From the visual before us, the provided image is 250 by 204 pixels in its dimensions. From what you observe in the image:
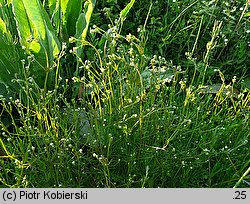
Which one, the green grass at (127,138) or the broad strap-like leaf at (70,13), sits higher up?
the broad strap-like leaf at (70,13)

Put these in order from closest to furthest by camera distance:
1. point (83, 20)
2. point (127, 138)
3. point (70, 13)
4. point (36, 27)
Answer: point (127, 138), point (36, 27), point (83, 20), point (70, 13)

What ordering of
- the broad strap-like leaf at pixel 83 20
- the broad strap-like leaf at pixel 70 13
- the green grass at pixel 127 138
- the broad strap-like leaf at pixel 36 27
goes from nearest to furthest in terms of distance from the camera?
the green grass at pixel 127 138
the broad strap-like leaf at pixel 36 27
the broad strap-like leaf at pixel 83 20
the broad strap-like leaf at pixel 70 13

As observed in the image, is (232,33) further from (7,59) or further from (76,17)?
(7,59)

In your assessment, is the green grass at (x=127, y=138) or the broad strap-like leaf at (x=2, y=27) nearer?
the green grass at (x=127, y=138)

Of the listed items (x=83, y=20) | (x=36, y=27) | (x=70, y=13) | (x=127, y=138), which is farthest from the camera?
(x=70, y=13)

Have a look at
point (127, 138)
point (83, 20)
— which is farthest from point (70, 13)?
point (127, 138)

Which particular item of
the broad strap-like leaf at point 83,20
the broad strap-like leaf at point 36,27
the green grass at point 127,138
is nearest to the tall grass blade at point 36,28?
the broad strap-like leaf at point 36,27

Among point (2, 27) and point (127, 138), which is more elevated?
point (2, 27)

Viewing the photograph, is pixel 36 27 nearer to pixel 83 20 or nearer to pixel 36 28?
pixel 36 28

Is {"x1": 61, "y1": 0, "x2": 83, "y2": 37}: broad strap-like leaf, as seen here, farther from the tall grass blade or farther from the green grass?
the green grass

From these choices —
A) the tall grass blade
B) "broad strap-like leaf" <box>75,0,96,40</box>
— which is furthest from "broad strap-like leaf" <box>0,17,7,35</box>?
"broad strap-like leaf" <box>75,0,96,40</box>

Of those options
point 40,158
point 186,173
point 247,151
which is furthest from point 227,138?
point 40,158

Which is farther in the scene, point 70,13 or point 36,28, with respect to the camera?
point 70,13

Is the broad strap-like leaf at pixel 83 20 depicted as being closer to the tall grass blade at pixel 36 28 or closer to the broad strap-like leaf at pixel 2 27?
the tall grass blade at pixel 36 28
